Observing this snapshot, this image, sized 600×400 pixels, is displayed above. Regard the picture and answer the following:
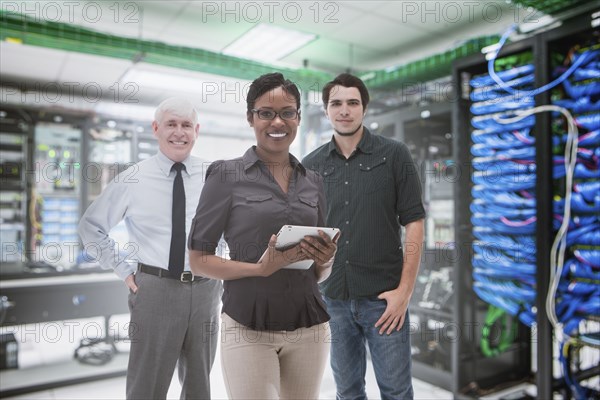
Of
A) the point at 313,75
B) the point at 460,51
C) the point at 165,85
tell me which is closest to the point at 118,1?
the point at 313,75

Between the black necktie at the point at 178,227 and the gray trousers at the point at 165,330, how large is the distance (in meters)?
0.06

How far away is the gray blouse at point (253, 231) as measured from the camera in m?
1.14

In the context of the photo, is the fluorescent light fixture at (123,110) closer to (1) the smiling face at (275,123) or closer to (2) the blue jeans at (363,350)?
(2) the blue jeans at (363,350)

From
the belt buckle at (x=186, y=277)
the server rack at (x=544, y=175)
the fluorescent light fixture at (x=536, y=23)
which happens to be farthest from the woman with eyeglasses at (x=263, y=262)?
the fluorescent light fixture at (x=536, y=23)

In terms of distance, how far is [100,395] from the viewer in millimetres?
3064

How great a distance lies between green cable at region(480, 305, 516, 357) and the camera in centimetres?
305

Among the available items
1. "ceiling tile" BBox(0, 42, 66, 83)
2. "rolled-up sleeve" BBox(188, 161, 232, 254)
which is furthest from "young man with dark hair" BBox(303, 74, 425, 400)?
"ceiling tile" BBox(0, 42, 66, 83)

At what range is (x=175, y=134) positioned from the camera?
5.30ft

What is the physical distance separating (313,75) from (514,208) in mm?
2168

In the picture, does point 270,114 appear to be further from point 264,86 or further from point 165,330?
point 165,330

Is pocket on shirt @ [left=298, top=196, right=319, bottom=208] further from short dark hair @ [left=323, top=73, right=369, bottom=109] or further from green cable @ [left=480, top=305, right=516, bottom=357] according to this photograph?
green cable @ [left=480, top=305, right=516, bottom=357]

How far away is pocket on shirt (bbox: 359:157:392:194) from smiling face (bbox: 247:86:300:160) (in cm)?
53

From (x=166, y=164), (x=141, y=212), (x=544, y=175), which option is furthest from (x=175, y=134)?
(x=544, y=175)

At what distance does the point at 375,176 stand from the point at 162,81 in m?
4.42
